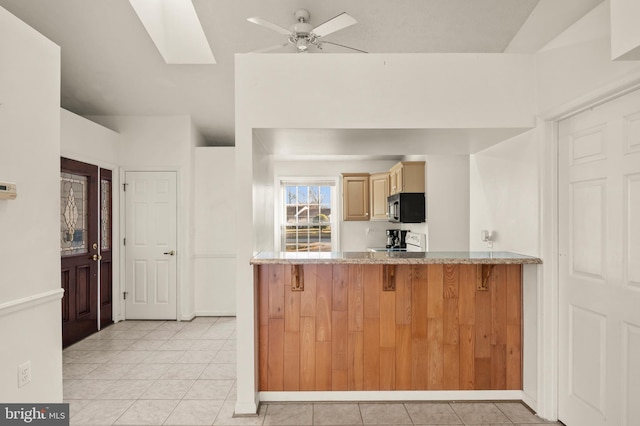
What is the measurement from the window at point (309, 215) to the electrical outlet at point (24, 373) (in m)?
4.45

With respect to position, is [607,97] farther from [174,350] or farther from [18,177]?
[174,350]

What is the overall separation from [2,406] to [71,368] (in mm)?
1424

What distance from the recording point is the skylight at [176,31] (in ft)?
11.2

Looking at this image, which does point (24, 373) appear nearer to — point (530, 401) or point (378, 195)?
point (530, 401)

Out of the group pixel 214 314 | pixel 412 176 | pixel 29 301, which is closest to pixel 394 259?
pixel 29 301

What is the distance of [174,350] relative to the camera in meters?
3.72

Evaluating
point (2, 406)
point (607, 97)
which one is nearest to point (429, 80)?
point (607, 97)

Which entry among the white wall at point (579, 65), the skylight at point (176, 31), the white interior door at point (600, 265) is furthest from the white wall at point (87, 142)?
the white interior door at point (600, 265)

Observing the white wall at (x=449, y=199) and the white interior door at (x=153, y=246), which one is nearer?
the white wall at (x=449, y=199)

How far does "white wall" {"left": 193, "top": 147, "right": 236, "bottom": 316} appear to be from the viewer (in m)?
4.93

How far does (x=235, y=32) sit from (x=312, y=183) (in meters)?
3.29

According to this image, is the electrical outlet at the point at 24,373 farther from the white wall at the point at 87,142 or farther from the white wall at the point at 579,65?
the white wall at the point at 579,65

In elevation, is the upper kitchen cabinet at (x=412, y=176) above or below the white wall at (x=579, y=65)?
below

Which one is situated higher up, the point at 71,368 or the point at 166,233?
the point at 166,233
